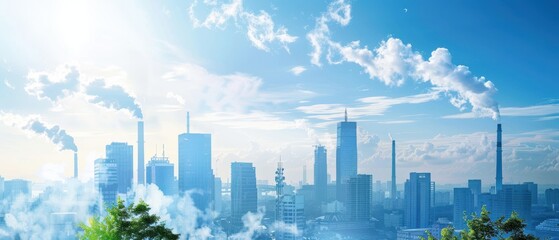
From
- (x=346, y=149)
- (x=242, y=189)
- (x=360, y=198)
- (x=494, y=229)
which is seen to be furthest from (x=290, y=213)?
(x=346, y=149)

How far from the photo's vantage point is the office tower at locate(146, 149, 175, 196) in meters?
123

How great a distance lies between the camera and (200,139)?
132 meters

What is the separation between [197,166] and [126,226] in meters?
118

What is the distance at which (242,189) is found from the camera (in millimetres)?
113188

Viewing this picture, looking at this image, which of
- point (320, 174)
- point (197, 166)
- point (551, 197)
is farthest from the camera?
point (320, 174)

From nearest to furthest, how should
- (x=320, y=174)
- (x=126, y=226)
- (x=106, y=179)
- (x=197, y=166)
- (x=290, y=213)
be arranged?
(x=126, y=226), (x=290, y=213), (x=106, y=179), (x=197, y=166), (x=320, y=174)

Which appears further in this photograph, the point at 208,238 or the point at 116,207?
the point at 208,238

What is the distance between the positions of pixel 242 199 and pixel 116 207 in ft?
337

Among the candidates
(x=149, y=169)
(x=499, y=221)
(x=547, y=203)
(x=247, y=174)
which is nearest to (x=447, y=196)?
(x=547, y=203)

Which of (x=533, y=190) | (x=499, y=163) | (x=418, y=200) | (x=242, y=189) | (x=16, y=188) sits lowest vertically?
(x=418, y=200)

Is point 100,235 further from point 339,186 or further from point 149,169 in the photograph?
point 339,186

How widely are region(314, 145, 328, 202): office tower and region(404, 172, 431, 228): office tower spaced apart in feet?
101

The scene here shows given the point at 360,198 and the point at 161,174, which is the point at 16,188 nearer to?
the point at 161,174

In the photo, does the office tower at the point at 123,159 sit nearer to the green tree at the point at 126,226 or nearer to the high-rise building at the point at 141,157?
the high-rise building at the point at 141,157
